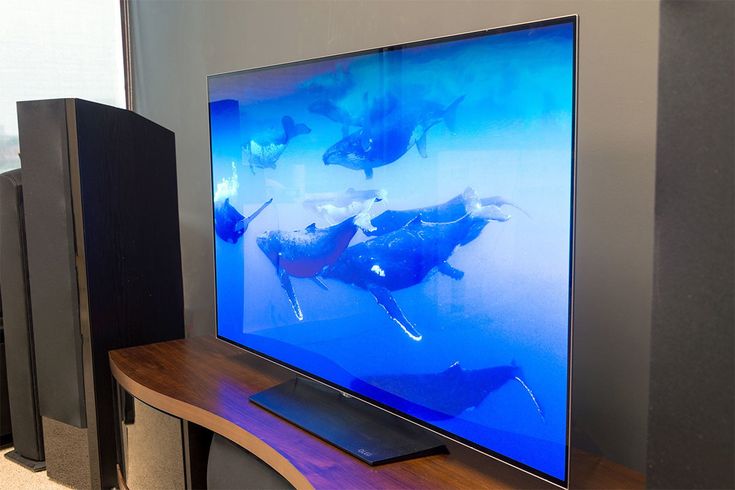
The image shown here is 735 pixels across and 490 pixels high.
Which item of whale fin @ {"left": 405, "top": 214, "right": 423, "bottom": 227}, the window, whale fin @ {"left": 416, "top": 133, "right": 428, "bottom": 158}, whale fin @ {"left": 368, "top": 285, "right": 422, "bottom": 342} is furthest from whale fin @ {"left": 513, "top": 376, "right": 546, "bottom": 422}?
the window

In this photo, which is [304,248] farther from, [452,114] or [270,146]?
[452,114]

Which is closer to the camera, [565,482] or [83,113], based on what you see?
[565,482]

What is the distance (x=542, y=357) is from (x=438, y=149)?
→ 0.45 meters

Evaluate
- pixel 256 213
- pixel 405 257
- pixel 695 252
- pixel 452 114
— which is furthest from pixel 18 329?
pixel 695 252

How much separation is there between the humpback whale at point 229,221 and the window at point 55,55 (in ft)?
4.99

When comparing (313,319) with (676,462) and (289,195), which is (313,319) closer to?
(289,195)

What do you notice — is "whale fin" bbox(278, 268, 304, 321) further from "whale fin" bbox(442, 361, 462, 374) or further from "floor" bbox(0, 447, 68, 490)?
"floor" bbox(0, 447, 68, 490)

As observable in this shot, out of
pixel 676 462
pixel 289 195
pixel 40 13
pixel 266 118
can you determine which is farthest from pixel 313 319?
pixel 40 13

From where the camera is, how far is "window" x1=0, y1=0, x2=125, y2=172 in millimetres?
3250

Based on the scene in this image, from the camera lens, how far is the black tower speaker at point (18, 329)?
2.61 m

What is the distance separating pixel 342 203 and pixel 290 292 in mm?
376

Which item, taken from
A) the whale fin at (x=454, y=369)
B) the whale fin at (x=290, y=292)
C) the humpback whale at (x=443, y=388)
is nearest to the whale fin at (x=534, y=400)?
the humpback whale at (x=443, y=388)

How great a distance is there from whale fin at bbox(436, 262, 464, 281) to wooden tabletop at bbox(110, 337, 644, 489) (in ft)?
1.30

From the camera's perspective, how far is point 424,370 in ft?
4.89
